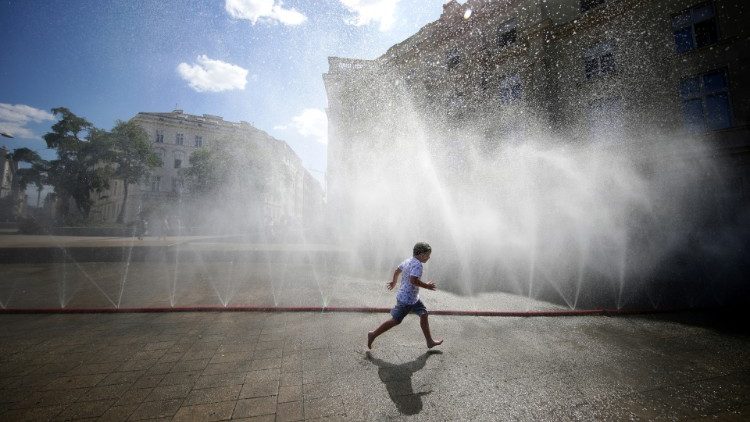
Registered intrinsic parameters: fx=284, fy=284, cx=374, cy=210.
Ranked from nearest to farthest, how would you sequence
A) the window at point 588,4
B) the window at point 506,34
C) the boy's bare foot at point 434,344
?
the boy's bare foot at point 434,344 → the window at point 588,4 → the window at point 506,34

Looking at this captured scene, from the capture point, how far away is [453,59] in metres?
21.7

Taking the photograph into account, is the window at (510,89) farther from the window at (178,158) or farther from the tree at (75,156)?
the window at (178,158)

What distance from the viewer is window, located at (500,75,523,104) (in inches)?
704

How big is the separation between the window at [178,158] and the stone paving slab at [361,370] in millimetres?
54686

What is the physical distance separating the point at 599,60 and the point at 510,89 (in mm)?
4564

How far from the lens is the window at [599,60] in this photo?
15.4 meters

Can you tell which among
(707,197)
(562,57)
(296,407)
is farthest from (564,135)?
(296,407)

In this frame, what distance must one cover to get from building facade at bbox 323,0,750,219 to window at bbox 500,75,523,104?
66 mm

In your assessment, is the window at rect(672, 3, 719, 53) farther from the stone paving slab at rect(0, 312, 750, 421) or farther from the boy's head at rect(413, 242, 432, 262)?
the boy's head at rect(413, 242, 432, 262)

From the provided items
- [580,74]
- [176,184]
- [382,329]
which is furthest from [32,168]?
[580,74]

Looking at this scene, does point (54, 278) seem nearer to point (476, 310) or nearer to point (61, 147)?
point (476, 310)

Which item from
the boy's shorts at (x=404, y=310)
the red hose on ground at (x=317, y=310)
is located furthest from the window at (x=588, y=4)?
the boy's shorts at (x=404, y=310)

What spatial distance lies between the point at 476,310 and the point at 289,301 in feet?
13.5

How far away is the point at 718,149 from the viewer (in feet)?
39.6
